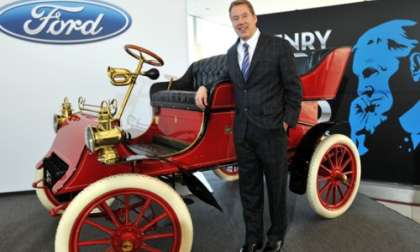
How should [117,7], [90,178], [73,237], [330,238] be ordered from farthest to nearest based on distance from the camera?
[117,7] < [330,238] < [90,178] < [73,237]

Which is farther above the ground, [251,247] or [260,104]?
[260,104]

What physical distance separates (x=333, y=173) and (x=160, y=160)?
1584 millimetres

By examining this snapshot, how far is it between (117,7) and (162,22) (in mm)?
495

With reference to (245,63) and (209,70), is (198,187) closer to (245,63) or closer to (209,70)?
(245,63)

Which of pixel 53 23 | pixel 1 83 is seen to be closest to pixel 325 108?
pixel 53 23

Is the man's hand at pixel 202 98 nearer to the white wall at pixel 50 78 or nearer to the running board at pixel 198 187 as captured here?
the running board at pixel 198 187

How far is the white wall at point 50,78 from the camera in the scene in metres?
3.47

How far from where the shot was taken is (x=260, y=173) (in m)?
2.18

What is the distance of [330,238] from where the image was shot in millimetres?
2535

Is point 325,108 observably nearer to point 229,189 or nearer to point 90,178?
point 229,189

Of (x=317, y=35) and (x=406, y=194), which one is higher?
(x=317, y=35)

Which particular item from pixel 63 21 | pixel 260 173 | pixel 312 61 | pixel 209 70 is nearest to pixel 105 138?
pixel 260 173

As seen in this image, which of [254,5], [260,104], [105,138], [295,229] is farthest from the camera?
[254,5]

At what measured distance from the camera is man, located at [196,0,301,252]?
1957 mm
